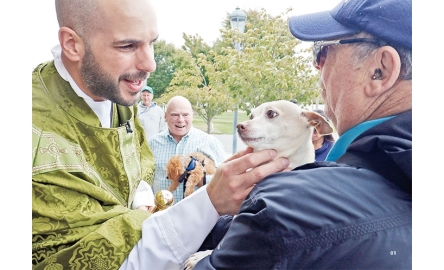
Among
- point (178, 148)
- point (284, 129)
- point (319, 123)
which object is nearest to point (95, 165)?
point (178, 148)

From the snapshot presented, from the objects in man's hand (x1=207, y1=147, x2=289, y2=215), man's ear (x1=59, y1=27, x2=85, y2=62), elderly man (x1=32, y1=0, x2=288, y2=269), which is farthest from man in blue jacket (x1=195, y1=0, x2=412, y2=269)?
man's ear (x1=59, y1=27, x2=85, y2=62)

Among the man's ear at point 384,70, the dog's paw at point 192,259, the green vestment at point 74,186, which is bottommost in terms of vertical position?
the dog's paw at point 192,259

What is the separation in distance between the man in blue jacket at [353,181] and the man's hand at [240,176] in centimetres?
15

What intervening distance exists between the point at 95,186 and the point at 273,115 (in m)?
0.65

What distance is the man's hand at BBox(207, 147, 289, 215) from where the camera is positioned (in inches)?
46.3

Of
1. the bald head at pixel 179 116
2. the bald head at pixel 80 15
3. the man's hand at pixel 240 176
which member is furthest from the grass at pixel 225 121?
the bald head at pixel 80 15

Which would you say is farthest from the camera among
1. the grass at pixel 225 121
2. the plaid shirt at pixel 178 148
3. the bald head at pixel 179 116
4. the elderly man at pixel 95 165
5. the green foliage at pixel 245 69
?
the plaid shirt at pixel 178 148

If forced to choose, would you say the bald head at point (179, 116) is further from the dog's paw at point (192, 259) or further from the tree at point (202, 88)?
Answer: the dog's paw at point (192, 259)

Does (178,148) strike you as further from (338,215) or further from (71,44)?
(338,215)

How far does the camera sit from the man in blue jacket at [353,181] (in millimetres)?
893

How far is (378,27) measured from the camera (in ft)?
3.25

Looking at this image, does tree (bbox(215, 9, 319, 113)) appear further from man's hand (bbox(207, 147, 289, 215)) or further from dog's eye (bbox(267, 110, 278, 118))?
man's hand (bbox(207, 147, 289, 215))
